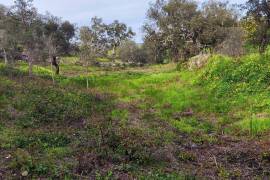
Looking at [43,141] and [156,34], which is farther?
[156,34]

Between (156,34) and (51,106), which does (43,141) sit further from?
(156,34)

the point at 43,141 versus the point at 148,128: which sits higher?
the point at 43,141

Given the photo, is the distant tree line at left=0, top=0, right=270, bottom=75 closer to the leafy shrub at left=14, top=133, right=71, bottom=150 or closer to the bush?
the bush

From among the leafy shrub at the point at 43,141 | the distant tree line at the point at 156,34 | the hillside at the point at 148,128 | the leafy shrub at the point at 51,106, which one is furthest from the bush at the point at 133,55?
the leafy shrub at the point at 43,141

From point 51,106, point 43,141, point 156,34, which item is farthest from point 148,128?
point 156,34

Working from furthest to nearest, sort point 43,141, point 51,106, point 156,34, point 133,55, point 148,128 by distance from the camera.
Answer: point 133,55, point 156,34, point 51,106, point 148,128, point 43,141

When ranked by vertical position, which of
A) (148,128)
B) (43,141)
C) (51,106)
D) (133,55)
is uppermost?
(133,55)

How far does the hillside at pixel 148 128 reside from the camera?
13711mm

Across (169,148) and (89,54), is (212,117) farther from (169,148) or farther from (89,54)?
(89,54)

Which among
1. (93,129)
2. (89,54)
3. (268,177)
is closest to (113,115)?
(93,129)

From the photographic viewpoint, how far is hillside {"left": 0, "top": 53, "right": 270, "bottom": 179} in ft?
45.0

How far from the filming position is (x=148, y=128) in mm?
20094

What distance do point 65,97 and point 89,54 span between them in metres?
21.3

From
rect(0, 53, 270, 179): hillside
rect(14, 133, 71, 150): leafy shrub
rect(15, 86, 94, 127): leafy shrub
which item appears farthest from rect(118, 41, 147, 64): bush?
rect(14, 133, 71, 150): leafy shrub
